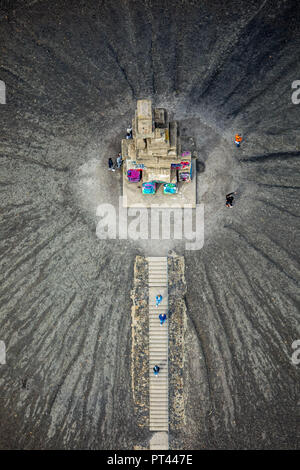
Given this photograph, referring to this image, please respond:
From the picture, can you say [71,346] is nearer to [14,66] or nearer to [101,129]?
[101,129]

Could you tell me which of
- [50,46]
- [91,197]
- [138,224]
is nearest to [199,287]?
[138,224]

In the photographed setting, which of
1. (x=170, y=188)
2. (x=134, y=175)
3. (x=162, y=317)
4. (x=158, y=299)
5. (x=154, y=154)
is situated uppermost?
(x=154, y=154)

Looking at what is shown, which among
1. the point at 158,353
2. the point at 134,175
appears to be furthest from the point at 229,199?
the point at 158,353

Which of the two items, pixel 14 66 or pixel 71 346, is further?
pixel 14 66

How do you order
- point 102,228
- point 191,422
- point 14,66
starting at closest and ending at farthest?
point 191,422, point 102,228, point 14,66

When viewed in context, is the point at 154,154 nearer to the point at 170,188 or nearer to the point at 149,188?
the point at 149,188

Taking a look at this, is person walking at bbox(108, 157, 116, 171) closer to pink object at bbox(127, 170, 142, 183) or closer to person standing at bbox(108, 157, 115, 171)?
person standing at bbox(108, 157, 115, 171)

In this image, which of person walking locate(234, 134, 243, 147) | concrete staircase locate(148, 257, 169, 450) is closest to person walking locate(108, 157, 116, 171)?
concrete staircase locate(148, 257, 169, 450)
